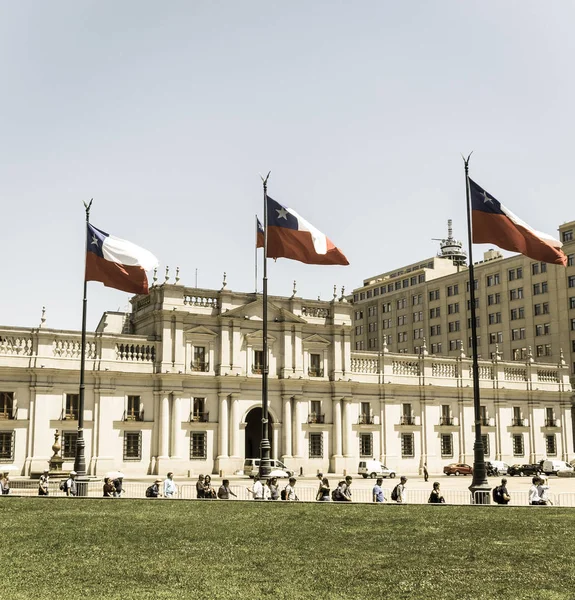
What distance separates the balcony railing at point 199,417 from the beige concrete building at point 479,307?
31.5m

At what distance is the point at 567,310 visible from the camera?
10562cm

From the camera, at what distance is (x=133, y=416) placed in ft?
207

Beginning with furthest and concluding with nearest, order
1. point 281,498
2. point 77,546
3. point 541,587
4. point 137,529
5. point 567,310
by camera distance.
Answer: point 567,310
point 281,498
point 137,529
point 77,546
point 541,587

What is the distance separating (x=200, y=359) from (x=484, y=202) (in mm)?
36520

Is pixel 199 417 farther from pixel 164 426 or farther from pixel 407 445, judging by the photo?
pixel 407 445

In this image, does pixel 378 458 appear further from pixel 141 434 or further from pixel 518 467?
pixel 141 434

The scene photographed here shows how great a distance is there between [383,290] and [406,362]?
220 ft

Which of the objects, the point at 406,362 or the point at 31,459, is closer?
the point at 31,459

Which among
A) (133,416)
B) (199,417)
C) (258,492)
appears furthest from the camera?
(199,417)

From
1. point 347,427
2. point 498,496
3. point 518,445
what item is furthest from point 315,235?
point 518,445

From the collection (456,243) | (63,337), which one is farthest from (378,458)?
(456,243)

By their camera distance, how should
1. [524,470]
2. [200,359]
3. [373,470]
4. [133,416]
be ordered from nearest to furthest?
[133,416], [200,359], [373,470], [524,470]

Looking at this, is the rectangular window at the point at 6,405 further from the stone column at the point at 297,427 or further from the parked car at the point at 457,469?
the parked car at the point at 457,469

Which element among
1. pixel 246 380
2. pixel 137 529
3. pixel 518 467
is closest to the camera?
pixel 137 529
